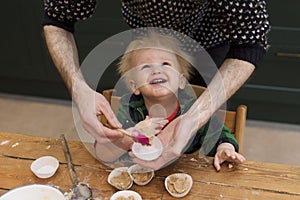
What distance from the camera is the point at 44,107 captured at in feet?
7.50

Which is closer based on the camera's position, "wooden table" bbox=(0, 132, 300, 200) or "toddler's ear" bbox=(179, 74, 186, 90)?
"wooden table" bbox=(0, 132, 300, 200)

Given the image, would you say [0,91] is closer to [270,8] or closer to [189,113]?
[270,8]

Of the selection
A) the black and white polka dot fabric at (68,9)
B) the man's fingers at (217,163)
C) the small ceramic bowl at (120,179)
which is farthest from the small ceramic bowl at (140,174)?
the black and white polka dot fabric at (68,9)

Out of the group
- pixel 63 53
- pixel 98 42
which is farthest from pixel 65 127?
pixel 63 53

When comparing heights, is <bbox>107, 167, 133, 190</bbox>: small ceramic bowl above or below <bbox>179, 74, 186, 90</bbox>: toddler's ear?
below

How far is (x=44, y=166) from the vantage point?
92cm

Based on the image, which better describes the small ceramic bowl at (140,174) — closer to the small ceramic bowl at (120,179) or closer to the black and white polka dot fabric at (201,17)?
the small ceramic bowl at (120,179)

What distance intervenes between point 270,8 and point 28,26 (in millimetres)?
1224

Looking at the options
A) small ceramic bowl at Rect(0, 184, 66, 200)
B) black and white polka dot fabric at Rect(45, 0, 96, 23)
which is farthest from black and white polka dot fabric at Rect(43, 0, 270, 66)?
small ceramic bowl at Rect(0, 184, 66, 200)

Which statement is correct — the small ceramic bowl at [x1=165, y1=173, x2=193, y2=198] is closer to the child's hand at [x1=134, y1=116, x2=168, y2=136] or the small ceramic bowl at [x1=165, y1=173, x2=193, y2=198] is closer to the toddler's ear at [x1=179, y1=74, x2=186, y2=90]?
the child's hand at [x1=134, y1=116, x2=168, y2=136]

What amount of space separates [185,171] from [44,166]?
33cm

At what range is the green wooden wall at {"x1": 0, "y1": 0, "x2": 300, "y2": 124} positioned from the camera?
1843mm

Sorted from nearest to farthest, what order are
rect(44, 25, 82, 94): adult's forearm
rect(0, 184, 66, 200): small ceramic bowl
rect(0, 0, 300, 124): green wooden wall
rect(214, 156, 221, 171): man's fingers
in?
rect(0, 184, 66, 200): small ceramic bowl, rect(214, 156, 221, 171): man's fingers, rect(44, 25, 82, 94): adult's forearm, rect(0, 0, 300, 124): green wooden wall

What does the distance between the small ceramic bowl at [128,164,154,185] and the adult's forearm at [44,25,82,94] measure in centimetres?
26
